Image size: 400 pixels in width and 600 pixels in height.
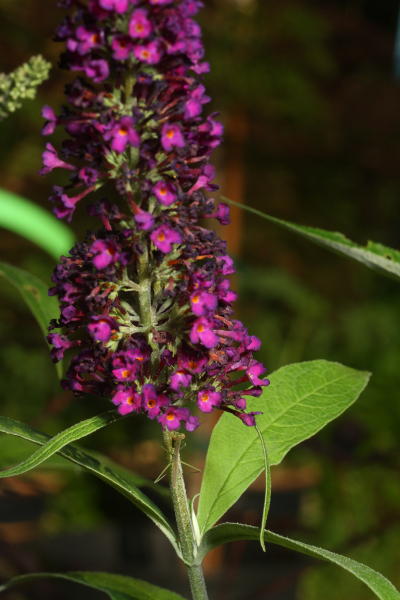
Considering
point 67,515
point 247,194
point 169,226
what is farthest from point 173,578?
point 247,194

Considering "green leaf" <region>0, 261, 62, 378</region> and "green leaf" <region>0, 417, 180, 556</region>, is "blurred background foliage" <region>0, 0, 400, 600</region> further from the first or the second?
"green leaf" <region>0, 417, 180, 556</region>

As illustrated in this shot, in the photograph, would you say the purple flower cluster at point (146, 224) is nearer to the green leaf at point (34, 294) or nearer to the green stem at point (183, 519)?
the green stem at point (183, 519)

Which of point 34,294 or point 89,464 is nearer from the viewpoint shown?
point 89,464

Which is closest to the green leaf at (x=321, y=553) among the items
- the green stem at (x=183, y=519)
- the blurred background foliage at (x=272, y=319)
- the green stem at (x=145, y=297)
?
the green stem at (x=183, y=519)

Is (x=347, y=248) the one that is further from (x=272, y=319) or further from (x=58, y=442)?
(x=272, y=319)

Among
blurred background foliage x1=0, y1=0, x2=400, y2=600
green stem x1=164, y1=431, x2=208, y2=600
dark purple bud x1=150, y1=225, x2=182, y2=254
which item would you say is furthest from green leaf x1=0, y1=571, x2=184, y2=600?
→ blurred background foliage x1=0, y1=0, x2=400, y2=600

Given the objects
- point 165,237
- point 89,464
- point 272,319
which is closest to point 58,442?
point 89,464

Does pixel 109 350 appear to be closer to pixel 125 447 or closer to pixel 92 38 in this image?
pixel 92 38
